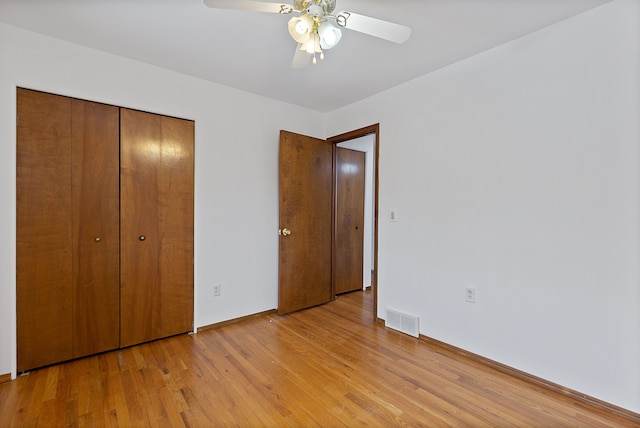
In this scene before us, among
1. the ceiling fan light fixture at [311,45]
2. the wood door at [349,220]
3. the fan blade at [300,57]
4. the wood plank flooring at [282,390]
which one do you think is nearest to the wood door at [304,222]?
the wood door at [349,220]

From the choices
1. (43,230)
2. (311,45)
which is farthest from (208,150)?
(311,45)

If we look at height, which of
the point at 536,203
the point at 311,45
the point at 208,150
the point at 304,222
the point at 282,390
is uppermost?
the point at 311,45

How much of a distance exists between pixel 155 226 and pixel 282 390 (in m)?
1.75

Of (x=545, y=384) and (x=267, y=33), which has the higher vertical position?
(x=267, y=33)

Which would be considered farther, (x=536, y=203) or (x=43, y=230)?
(x=43, y=230)

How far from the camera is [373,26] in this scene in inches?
60.2

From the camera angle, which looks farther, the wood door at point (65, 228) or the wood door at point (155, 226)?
the wood door at point (155, 226)

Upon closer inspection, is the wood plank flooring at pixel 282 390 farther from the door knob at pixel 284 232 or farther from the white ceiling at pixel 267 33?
the white ceiling at pixel 267 33

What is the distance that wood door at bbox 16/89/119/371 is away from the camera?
209 centimetres

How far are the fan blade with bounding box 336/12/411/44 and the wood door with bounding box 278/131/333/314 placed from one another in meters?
1.80

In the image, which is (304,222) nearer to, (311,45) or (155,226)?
(155,226)

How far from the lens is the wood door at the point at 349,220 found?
13.5 ft

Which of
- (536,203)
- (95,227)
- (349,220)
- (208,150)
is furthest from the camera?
(349,220)

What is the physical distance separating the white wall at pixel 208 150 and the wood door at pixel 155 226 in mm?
101
